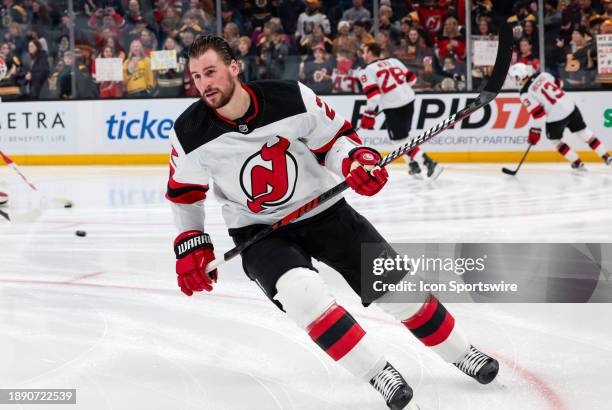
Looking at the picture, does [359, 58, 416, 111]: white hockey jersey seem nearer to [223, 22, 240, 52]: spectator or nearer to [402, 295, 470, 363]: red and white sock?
[223, 22, 240, 52]: spectator

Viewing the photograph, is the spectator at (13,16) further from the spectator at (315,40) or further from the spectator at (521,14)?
the spectator at (521,14)

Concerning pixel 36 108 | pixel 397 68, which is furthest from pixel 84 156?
pixel 397 68

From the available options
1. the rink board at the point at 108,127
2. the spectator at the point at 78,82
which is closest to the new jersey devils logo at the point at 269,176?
the rink board at the point at 108,127

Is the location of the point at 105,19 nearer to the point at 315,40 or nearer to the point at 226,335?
the point at 315,40

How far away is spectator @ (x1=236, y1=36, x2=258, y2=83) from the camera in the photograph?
874 centimetres

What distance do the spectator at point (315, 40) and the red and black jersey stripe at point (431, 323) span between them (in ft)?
22.4

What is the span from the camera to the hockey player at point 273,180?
207 centimetres

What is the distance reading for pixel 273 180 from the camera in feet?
7.04

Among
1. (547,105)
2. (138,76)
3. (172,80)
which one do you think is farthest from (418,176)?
(138,76)

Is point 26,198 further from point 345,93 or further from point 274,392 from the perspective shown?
point 274,392

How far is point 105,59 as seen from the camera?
29.2 feet

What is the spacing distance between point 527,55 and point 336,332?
273 inches

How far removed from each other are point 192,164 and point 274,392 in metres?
0.63

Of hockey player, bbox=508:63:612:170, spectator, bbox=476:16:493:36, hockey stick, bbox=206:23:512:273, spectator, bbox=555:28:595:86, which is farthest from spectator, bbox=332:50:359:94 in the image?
hockey stick, bbox=206:23:512:273
